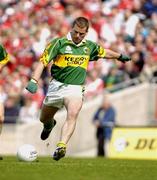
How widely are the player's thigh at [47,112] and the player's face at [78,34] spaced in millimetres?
1374

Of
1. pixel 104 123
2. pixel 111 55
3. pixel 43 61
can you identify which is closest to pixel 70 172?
pixel 43 61

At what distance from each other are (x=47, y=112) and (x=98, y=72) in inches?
354

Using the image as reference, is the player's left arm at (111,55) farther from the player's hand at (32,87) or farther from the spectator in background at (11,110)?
the spectator in background at (11,110)

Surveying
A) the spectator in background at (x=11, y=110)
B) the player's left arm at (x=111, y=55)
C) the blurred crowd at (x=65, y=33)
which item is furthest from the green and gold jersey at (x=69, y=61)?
the spectator in background at (x=11, y=110)

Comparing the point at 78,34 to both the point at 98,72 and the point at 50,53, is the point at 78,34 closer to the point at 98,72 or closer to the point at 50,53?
the point at 50,53

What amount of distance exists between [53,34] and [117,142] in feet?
18.1

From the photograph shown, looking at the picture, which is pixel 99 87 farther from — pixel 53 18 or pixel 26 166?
pixel 26 166

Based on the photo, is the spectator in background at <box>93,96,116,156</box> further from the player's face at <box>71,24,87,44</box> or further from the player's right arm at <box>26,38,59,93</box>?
the player's right arm at <box>26,38,59,93</box>

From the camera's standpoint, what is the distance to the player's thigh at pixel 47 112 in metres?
15.0

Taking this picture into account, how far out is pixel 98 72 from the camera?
947 inches

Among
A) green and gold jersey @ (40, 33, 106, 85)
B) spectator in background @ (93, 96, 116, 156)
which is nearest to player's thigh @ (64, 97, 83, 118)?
green and gold jersey @ (40, 33, 106, 85)

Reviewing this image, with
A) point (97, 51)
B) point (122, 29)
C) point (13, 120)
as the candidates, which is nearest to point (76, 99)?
point (97, 51)

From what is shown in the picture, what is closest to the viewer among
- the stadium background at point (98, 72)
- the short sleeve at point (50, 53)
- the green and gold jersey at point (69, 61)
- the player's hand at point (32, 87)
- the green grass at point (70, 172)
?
the green grass at point (70, 172)

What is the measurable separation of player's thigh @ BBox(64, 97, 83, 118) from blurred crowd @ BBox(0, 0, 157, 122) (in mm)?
9126
